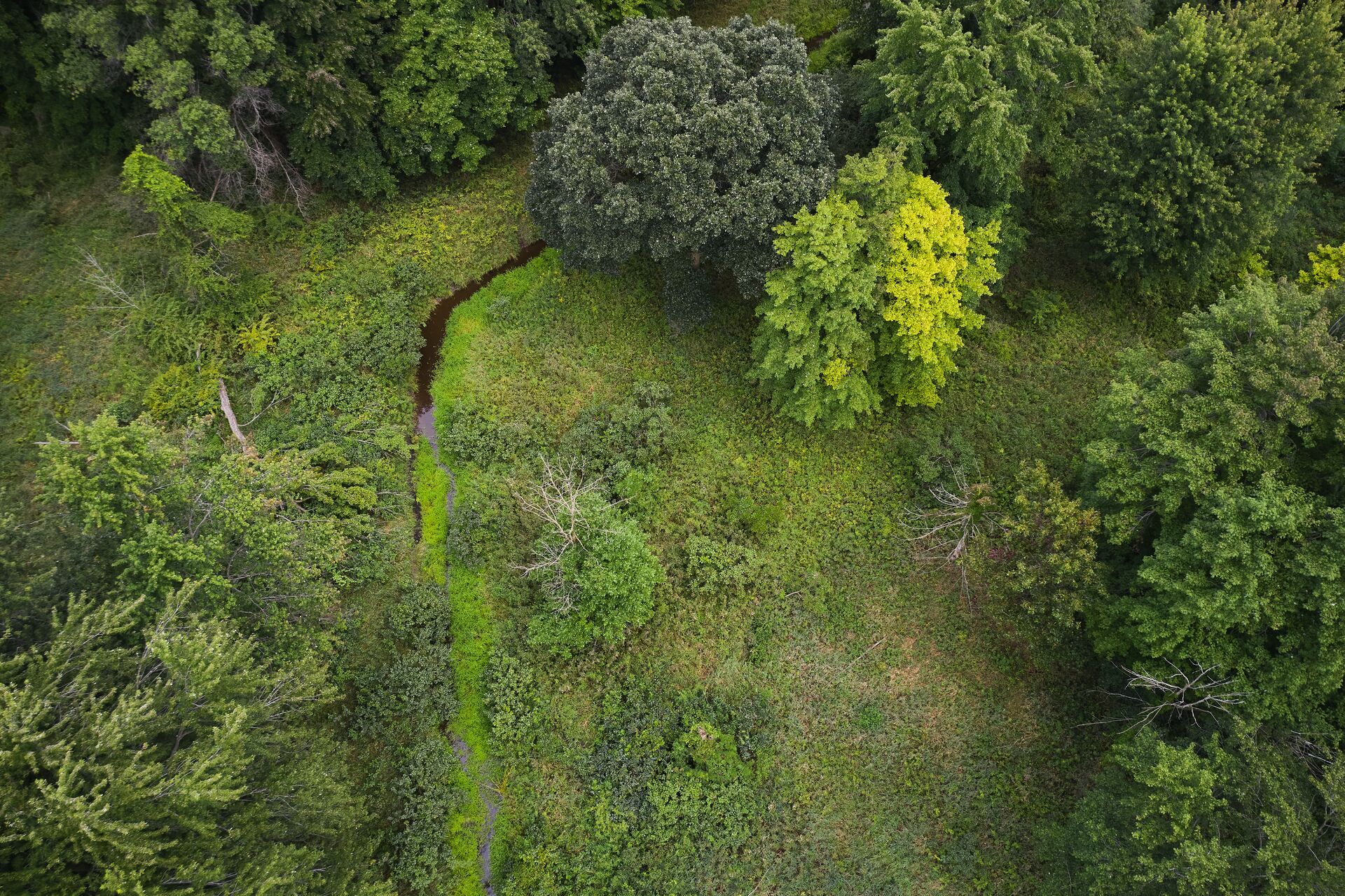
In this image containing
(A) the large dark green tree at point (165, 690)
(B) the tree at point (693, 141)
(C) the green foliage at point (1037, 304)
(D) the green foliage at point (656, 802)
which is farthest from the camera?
(C) the green foliage at point (1037, 304)

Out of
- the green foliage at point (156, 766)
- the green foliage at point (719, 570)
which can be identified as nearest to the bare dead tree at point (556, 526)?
the green foliage at point (719, 570)

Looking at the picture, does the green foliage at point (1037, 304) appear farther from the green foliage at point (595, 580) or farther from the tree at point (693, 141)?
the green foliage at point (595, 580)

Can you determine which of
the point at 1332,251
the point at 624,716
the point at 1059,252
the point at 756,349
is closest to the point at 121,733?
the point at 624,716

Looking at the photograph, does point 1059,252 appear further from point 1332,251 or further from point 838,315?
point 838,315

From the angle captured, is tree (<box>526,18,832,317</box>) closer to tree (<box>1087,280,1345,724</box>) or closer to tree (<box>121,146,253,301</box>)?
tree (<box>1087,280,1345,724</box>)

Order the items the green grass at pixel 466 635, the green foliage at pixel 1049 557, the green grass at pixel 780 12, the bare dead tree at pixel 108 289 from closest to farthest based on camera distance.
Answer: the green foliage at pixel 1049 557 → the green grass at pixel 466 635 → the bare dead tree at pixel 108 289 → the green grass at pixel 780 12

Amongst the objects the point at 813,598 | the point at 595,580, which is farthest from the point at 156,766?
the point at 813,598

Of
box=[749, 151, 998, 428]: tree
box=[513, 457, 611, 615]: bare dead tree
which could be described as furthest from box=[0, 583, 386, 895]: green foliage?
box=[749, 151, 998, 428]: tree
